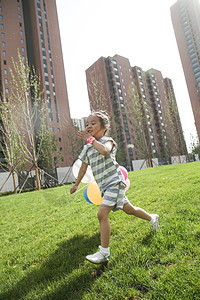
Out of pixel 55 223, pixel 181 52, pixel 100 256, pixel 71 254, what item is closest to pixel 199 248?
pixel 100 256

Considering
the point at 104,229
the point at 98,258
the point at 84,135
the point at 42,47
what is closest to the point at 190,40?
the point at 42,47

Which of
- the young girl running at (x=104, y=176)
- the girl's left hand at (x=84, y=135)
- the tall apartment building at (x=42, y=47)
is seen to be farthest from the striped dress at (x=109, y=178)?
the tall apartment building at (x=42, y=47)

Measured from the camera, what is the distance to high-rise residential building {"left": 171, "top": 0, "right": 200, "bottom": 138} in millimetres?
78188

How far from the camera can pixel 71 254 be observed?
277cm

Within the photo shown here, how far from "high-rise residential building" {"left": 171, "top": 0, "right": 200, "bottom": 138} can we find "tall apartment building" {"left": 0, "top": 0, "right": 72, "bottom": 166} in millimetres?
50852

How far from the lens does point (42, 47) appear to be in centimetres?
5934

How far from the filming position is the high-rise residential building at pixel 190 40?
7819 centimetres

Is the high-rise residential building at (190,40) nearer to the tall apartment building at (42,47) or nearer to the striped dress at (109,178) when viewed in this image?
the tall apartment building at (42,47)

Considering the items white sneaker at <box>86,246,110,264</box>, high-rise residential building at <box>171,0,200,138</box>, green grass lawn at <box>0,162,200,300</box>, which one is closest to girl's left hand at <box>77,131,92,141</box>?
white sneaker at <box>86,246,110,264</box>

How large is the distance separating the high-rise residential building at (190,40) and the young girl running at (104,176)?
83990 mm

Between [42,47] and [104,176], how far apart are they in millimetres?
66740

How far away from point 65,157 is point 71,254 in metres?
49.9

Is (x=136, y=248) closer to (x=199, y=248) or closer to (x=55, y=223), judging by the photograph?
(x=199, y=248)

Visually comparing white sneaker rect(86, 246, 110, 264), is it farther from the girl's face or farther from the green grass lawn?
the girl's face
